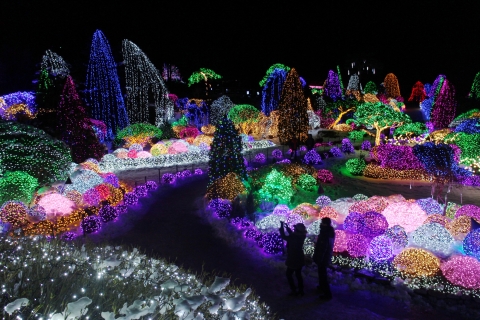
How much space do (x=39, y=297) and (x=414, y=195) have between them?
13631 mm

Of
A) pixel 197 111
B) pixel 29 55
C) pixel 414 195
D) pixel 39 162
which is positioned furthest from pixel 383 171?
pixel 29 55

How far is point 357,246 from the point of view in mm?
8570

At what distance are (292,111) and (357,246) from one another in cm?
1541

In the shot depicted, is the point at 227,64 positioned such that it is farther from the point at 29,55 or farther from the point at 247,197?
the point at 247,197

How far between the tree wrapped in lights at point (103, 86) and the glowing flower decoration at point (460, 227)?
1984 cm

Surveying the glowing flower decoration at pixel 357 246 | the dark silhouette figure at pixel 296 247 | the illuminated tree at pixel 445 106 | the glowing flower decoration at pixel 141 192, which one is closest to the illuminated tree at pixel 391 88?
the illuminated tree at pixel 445 106

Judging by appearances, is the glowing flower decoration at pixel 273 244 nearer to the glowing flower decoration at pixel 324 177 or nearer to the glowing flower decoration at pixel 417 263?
the glowing flower decoration at pixel 417 263

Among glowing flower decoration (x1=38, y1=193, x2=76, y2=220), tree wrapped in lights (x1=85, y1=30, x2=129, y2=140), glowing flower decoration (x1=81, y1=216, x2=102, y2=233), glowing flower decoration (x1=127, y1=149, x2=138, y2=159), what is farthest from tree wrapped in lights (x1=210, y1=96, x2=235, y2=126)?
glowing flower decoration (x1=81, y1=216, x2=102, y2=233)

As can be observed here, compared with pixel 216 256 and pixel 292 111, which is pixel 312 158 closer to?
pixel 292 111

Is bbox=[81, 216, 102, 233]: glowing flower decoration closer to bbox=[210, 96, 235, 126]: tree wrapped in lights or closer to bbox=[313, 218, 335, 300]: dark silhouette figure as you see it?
bbox=[313, 218, 335, 300]: dark silhouette figure

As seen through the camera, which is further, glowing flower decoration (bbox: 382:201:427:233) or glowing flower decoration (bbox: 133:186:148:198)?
glowing flower decoration (bbox: 133:186:148:198)

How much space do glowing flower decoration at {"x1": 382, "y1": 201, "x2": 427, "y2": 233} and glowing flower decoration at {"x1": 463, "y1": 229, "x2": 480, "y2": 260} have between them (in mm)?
1762

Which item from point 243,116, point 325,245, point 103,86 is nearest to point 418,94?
point 243,116

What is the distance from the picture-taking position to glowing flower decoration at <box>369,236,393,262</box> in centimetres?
821
